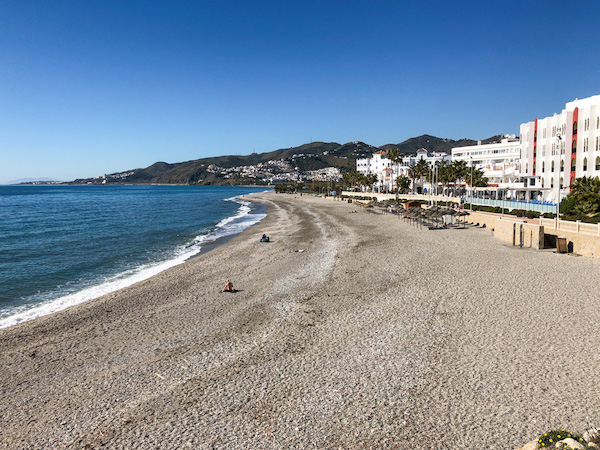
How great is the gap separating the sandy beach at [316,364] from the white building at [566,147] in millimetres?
26397

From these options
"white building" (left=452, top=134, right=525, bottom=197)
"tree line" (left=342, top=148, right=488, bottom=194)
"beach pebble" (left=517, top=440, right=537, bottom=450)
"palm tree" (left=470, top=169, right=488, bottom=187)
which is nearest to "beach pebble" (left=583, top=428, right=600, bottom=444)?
"beach pebble" (left=517, top=440, right=537, bottom=450)

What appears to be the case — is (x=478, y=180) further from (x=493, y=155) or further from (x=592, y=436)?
(x=592, y=436)

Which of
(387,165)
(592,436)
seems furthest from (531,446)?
(387,165)

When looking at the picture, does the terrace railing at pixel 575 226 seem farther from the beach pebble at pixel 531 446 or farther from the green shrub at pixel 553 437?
the beach pebble at pixel 531 446

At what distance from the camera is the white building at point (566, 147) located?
39125mm

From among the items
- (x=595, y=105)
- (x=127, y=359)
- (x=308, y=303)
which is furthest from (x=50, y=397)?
(x=595, y=105)

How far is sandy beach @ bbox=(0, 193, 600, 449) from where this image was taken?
7539 millimetres

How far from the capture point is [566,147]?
42.7m

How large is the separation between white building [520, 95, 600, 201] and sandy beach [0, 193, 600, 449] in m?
26.4

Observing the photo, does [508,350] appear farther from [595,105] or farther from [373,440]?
[595,105]

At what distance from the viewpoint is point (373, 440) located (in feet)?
23.5

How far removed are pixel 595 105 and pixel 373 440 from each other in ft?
149

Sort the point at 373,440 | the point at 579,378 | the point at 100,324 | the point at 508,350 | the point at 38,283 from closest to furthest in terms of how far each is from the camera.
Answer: the point at 373,440, the point at 579,378, the point at 508,350, the point at 100,324, the point at 38,283

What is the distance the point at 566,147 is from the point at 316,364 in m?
45.5
